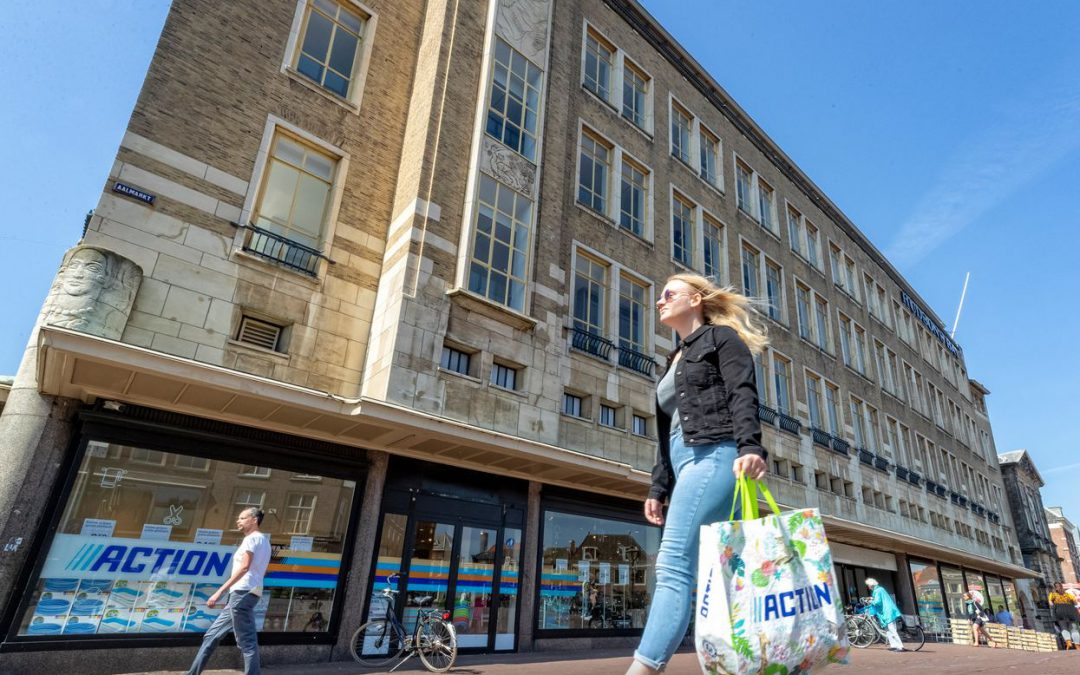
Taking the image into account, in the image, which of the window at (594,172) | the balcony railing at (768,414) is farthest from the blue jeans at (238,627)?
the balcony railing at (768,414)

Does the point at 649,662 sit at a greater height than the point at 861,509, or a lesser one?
lesser

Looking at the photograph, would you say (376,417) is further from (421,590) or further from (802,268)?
(802,268)

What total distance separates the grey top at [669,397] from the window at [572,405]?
10.8 metres

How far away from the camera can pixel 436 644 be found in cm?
854

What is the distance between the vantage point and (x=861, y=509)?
24.8m

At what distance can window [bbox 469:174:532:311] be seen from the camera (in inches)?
508

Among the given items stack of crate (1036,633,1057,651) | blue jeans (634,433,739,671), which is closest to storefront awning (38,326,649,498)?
blue jeans (634,433,739,671)

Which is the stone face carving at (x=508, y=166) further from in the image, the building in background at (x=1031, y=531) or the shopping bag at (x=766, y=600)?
the building in background at (x=1031, y=531)

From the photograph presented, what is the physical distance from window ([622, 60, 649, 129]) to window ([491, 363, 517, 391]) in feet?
35.5

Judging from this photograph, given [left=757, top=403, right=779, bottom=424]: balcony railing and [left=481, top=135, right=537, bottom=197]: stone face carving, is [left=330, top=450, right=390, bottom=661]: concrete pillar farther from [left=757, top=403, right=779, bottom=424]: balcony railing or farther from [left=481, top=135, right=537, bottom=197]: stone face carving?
[left=757, top=403, right=779, bottom=424]: balcony railing

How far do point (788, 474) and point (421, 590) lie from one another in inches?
592

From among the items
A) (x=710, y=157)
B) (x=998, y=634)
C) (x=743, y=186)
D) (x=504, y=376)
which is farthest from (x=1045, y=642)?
(x=710, y=157)

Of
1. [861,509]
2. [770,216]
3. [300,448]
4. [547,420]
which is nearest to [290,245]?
[300,448]

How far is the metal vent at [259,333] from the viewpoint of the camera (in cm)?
1047
